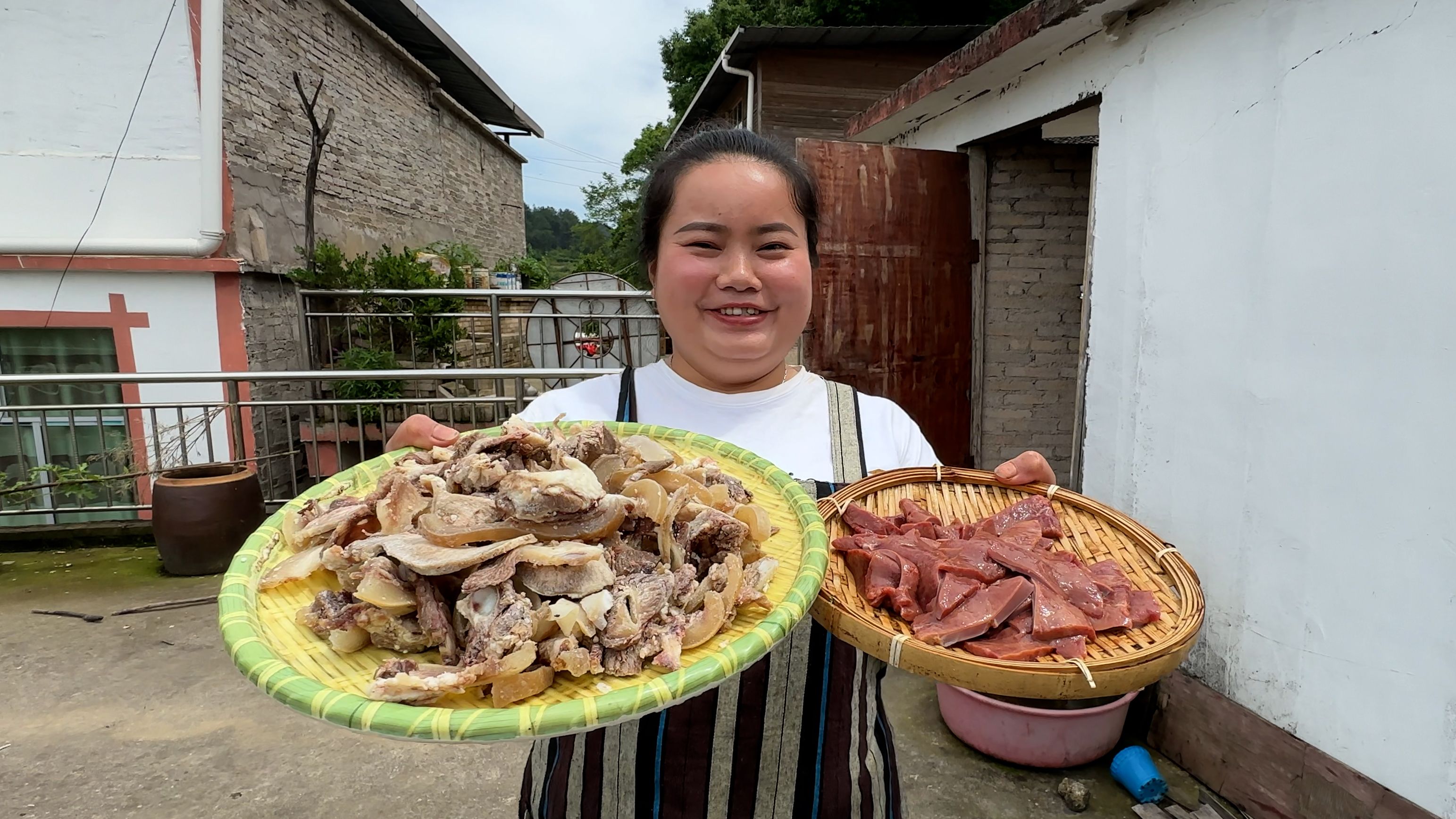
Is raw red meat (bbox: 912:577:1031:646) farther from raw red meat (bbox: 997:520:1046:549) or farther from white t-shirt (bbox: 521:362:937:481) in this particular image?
white t-shirt (bbox: 521:362:937:481)

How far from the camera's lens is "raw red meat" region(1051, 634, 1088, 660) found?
134 cm

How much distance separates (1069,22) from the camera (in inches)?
139

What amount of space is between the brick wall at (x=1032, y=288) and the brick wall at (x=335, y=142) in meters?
7.06

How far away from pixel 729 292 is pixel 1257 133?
242cm

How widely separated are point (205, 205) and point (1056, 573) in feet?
25.8

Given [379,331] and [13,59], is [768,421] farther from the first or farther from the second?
[13,59]

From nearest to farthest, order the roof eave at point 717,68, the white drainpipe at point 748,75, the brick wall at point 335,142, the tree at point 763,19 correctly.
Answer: the brick wall at point 335,142 < the roof eave at point 717,68 < the white drainpipe at point 748,75 < the tree at point 763,19

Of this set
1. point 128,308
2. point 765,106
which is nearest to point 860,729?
point 128,308

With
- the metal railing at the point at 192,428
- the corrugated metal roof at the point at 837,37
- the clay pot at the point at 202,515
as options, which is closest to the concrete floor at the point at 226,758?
the clay pot at the point at 202,515

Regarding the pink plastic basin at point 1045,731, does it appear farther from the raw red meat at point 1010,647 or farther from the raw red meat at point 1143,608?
the raw red meat at point 1010,647

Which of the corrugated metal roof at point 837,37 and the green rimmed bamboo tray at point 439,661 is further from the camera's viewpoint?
the corrugated metal roof at point 837,37

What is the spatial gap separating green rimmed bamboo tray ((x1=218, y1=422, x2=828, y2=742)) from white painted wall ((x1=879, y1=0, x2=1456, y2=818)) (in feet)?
7.06

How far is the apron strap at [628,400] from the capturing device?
6.39 feet

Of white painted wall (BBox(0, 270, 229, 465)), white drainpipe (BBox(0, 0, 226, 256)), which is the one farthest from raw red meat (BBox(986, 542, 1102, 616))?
white drainpipe (BBox(0, 0, 226, 256))
